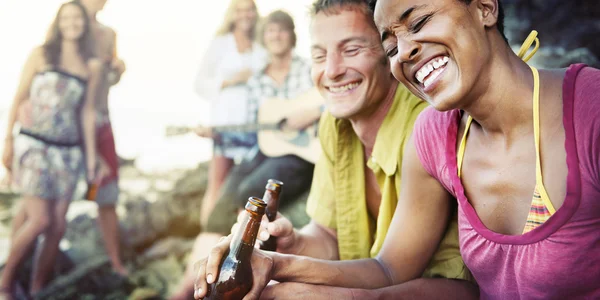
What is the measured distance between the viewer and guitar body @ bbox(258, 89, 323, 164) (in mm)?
4738

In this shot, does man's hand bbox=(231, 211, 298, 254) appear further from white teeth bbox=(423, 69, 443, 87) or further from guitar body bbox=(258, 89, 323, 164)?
guitar body bbox=(258, 89, 323, 164)

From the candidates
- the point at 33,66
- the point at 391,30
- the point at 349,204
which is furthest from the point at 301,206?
the point at 391,30

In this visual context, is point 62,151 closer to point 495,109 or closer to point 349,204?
point 349,204

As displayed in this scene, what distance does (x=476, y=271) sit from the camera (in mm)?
1794

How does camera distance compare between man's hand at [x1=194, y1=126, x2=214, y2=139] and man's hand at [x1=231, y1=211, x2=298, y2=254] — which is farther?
man's hand at [x1=194, y1=126, x2=214, y2=139]

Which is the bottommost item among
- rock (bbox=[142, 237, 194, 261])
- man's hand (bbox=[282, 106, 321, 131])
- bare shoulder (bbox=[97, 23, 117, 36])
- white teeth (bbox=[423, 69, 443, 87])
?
rock (bbox=[142, 237, 194, 261])

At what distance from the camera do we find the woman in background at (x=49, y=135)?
5.05m

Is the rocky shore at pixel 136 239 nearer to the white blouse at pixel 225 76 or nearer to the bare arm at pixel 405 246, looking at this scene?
the white blouse at pixel 225 76

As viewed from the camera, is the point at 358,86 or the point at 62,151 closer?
the point at 358,86

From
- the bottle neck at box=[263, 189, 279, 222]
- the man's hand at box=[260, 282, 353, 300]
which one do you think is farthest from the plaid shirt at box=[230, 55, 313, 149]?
the man's hand at box=[260, 282, 353, 300]

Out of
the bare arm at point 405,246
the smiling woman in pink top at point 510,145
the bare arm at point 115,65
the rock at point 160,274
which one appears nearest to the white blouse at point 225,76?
the bare arm at point 115,65

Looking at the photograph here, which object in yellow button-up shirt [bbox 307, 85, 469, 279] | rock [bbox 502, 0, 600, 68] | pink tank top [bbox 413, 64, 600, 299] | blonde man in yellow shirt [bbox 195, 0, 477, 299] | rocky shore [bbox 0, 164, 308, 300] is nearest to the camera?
pink tank top [bbox 413, 64, 600, 299]

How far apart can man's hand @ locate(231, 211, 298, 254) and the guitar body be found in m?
2.31

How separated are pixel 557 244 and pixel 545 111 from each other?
34cm
